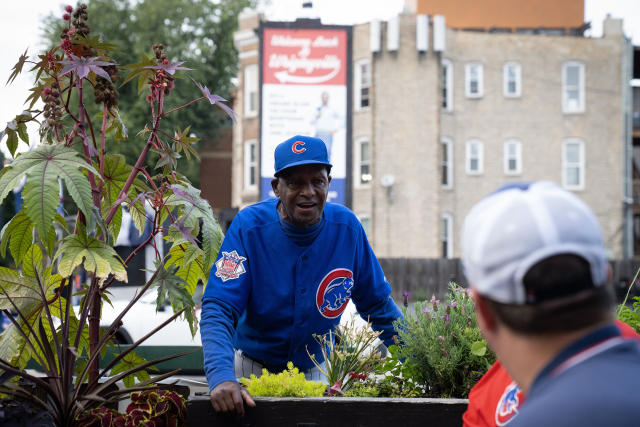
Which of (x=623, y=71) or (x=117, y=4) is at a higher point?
(x=117, y=4)

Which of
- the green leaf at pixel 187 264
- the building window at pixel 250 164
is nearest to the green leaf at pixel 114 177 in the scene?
the green leaf at pixel 187 264

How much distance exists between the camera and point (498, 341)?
1.05 meters

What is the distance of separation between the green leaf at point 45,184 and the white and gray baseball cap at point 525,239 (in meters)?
1.73

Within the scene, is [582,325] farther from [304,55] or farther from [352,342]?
[304,55]

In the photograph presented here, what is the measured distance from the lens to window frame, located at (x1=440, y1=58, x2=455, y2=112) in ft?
103

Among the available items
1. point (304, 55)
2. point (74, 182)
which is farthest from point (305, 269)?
point (304, 55)

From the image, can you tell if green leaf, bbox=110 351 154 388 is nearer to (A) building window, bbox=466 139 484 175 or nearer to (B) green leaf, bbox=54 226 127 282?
(B) green leaf, bbox=54 226 127 282

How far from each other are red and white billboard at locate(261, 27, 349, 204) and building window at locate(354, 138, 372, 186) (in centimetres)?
394

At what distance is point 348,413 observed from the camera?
252 centimetres

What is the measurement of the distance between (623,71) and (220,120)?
65.8 ft

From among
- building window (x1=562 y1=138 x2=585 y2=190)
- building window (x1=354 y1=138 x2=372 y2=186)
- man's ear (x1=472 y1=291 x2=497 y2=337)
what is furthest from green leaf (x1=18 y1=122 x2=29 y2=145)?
building window (x1=562 y1=138 x2=585 y2=190)

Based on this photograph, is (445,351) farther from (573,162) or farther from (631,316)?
(573,162)

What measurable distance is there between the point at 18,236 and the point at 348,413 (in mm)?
1459

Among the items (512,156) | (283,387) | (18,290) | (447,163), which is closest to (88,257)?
(18,290)
